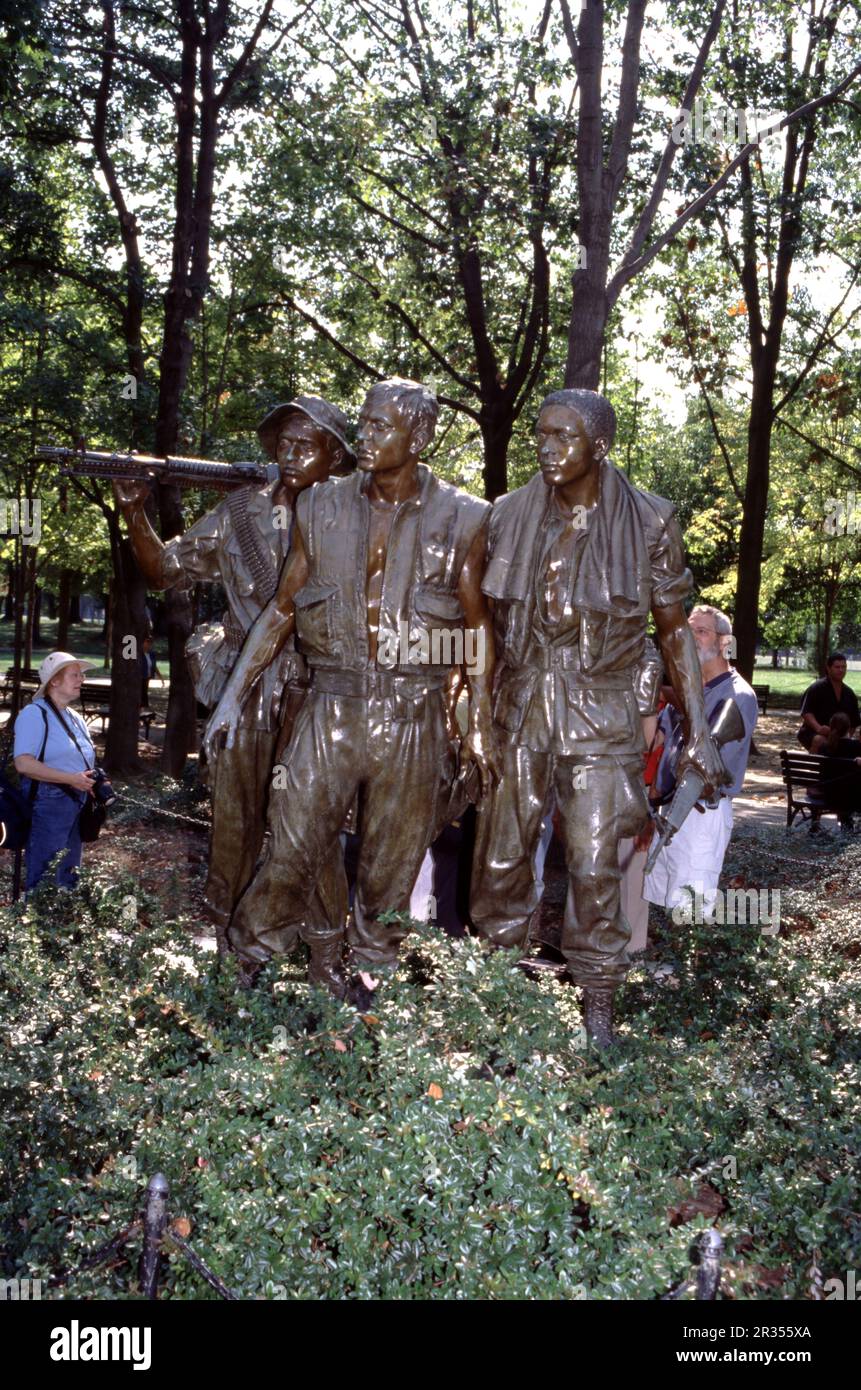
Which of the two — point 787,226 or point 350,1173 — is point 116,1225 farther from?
point 787,226

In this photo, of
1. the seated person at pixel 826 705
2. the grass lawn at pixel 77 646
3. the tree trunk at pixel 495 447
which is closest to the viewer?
the seated person at pixel 826 705

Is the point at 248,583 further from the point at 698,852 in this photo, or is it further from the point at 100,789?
the point at 698,852

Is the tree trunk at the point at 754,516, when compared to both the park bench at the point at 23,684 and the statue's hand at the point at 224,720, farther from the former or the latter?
the statue's hand at the point at 224,720

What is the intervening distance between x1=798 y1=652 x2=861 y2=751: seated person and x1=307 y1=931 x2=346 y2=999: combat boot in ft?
29.4

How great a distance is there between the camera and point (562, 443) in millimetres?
4699

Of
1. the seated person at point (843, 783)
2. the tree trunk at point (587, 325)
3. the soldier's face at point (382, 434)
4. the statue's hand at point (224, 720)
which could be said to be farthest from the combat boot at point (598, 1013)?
the seated person at point (843, 783)

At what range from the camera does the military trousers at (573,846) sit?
4828 millimetres

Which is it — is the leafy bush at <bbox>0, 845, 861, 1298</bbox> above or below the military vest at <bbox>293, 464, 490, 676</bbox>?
below

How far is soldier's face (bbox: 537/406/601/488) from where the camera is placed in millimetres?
4684

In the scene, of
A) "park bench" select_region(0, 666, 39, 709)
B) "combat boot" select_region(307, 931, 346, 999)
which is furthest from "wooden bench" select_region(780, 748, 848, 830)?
"park bench" select_region(0, 666, 39, 709)

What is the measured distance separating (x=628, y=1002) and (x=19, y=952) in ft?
8.22

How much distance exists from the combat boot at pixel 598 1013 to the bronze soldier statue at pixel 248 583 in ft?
3.67

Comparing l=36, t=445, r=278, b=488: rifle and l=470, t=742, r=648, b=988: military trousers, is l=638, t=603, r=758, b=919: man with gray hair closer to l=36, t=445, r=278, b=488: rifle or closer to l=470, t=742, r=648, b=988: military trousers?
l=470, t=742, r=648, b=988: military trousers

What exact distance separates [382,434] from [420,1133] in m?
2.44
